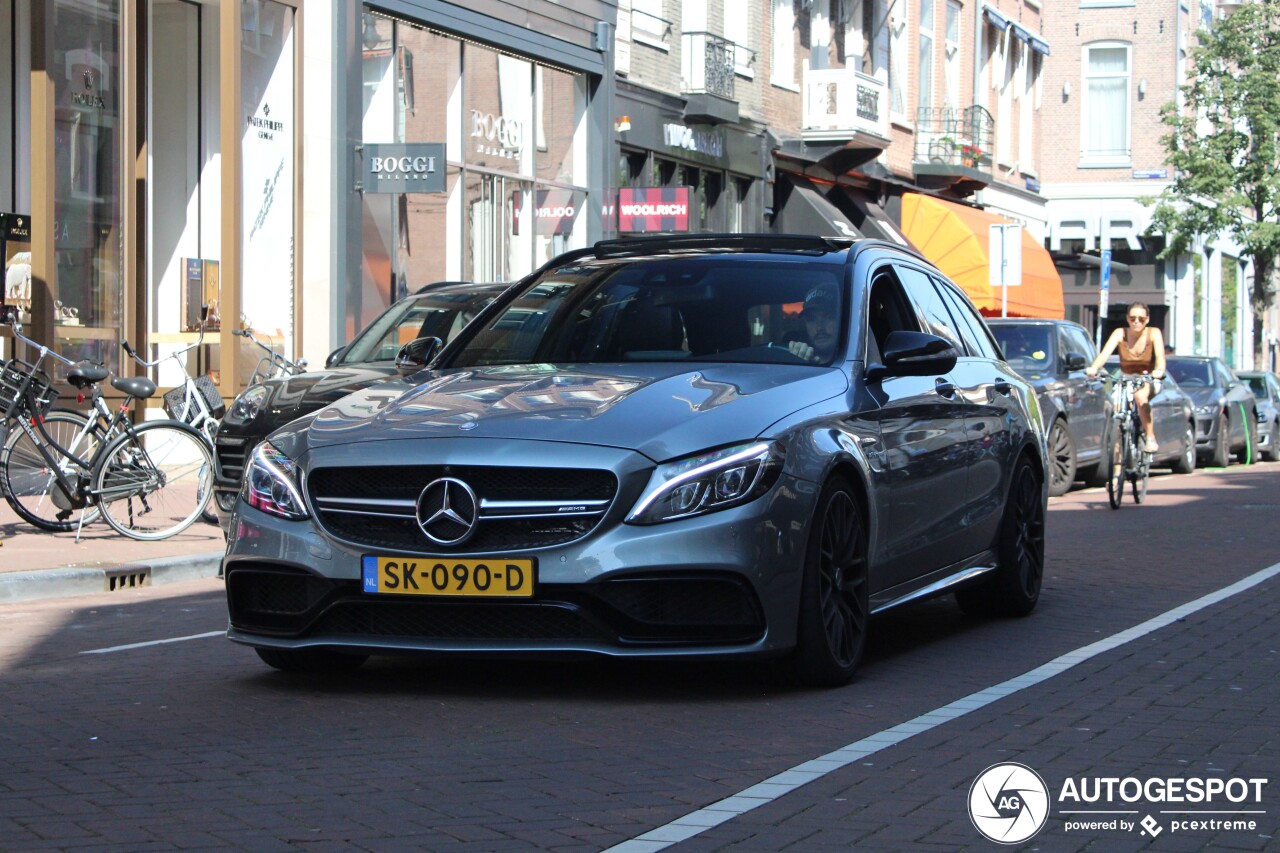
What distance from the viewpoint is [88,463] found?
12188 mm

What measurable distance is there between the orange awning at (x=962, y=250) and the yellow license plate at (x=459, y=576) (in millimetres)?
30251

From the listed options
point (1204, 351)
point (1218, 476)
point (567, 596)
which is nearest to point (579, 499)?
point (567, 596)

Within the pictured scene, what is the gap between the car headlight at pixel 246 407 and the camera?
39.0 feet

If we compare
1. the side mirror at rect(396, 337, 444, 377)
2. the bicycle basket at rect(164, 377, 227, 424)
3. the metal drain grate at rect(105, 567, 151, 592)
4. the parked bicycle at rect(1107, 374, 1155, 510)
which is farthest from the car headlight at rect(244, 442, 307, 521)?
the parked bicycle at rect(1107, 374, 1155, 510)

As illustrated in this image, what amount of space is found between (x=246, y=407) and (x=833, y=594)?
6.21 m

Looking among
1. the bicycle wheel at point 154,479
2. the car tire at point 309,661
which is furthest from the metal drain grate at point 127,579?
the car tire at point 309,661

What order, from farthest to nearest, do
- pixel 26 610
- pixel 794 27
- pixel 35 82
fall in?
pixel 794 27, pixel 35 82, pixel 26 610

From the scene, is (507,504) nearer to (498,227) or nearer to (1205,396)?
(498,227)

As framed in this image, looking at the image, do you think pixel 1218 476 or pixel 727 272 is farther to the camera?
pixel 1218 476

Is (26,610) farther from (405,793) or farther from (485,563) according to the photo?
(405,793)

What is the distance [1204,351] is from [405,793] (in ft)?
187

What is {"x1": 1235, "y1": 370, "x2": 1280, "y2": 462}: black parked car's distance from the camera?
31516 millimetres

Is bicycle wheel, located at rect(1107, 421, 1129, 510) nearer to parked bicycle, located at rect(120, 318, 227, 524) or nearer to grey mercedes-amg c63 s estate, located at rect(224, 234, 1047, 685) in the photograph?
parked bicycle, located at rect(120, 318, 227, 524)

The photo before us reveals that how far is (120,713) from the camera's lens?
643 cm
